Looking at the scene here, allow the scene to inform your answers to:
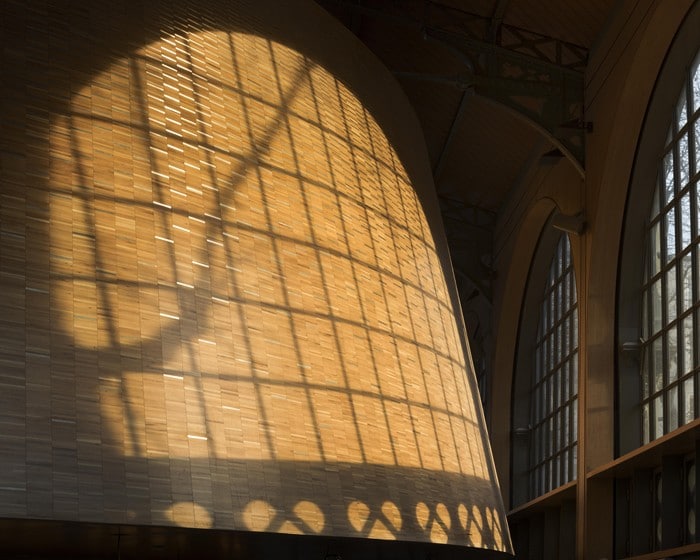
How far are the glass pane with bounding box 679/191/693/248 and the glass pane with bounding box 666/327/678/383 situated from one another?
4.51 ft

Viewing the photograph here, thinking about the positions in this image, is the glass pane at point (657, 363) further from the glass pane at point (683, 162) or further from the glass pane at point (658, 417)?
the glass pane at point (683, 162)

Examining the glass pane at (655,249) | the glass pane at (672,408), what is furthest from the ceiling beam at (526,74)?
the glass pane at (672,408)

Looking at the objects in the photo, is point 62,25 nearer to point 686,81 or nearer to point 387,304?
point 387,304

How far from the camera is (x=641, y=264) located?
1792 cm

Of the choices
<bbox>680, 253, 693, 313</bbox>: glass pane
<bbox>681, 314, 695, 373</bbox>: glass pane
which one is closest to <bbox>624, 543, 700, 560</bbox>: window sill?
<bbox>681, 314, 695, 373</bbox>: glass pane

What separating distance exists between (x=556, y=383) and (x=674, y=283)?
24.0 feet

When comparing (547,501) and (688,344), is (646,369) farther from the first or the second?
(547,501)

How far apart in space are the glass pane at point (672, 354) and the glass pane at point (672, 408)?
0.18 m

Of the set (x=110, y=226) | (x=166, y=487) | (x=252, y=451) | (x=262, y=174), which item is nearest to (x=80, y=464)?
(x=166, y=487)

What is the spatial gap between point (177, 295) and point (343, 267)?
7.92ft

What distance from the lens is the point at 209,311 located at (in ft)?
32.8

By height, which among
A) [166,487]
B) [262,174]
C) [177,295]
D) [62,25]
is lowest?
[166,487]

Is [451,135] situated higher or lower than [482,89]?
higher

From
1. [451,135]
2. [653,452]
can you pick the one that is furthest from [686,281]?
[451,135]
